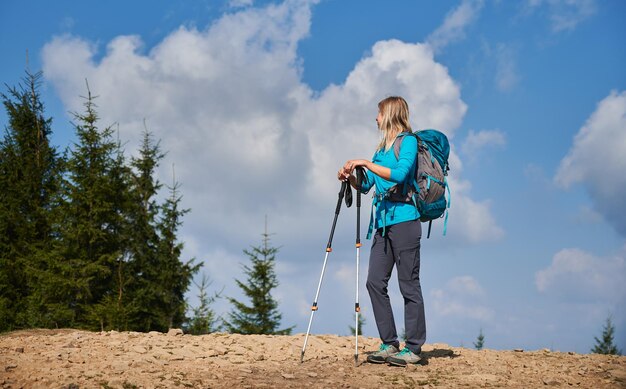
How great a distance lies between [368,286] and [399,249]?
25.9 inches

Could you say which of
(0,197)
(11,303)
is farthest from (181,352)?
(0,197)

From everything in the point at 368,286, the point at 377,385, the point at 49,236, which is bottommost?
the point at 377,385

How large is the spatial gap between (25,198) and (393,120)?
2138cm

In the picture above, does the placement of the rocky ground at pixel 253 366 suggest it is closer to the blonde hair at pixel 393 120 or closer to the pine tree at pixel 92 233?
the blonde hair at pixel 393 120

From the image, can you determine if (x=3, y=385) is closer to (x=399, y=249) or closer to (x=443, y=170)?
(x=399, y=249)

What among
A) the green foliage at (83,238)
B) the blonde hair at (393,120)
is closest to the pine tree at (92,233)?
the green foliage at (83,238)

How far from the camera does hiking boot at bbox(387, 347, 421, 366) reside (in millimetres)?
7477

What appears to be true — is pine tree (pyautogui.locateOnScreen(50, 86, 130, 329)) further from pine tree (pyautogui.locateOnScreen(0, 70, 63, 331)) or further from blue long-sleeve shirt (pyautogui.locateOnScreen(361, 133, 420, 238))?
blue long-sleeve shirt (pyautogui.locateOnScreen(361, 133, 420, 238))

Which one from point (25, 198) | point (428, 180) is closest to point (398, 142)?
point (428, 180)

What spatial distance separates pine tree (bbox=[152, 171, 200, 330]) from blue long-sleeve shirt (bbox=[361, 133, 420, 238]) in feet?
54.3

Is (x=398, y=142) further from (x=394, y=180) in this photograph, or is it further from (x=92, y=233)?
(x=92, y=233)

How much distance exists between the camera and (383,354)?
768 cm

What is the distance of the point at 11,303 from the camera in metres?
22.6

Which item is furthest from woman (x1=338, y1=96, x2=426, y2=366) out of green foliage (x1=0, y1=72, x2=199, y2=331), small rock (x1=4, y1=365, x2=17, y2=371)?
green foliage (x1=0, y1=72, x2=199, y2=331)
